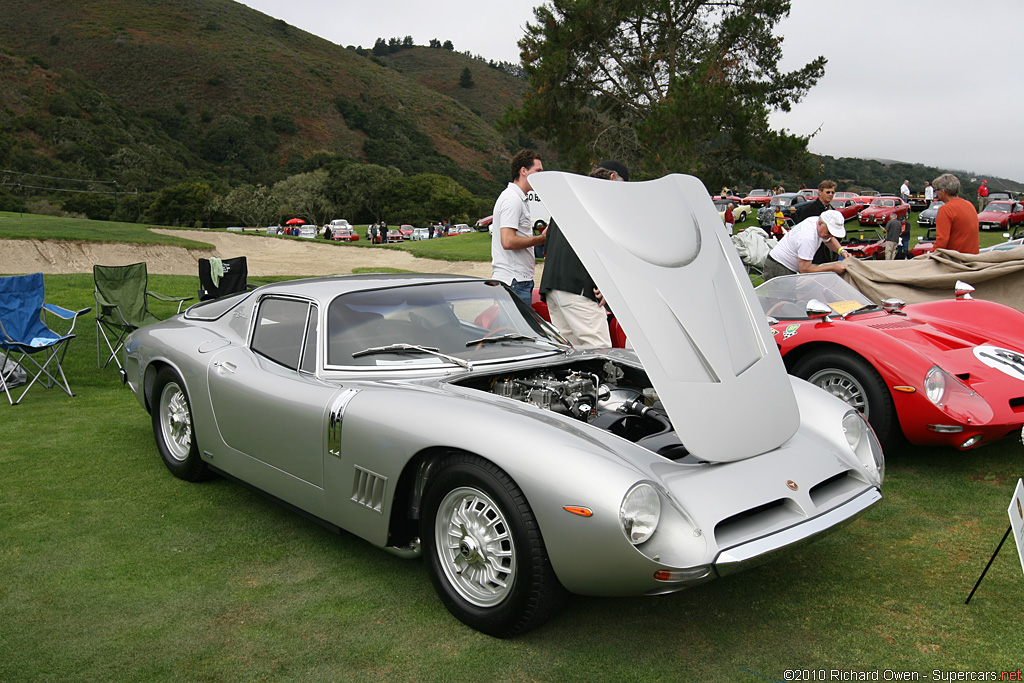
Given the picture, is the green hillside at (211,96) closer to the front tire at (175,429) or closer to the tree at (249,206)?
the tree at (249,206)

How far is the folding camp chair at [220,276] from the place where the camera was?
363 inches

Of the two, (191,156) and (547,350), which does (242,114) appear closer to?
(191,156)

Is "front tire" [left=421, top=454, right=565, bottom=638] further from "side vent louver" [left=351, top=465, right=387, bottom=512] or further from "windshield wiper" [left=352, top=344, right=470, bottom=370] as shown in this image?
"windshield wiper" [left=352, top=344, right=470, bottom=370]

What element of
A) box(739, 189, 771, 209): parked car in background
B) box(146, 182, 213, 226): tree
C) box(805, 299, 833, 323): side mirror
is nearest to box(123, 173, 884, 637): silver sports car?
box(805, 299, 833, 323): side mirror

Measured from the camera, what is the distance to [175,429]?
4.60 m

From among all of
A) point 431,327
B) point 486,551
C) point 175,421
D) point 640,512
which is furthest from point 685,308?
point 175,421

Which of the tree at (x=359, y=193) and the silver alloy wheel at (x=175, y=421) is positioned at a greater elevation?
the tree at (x=359, y=193)

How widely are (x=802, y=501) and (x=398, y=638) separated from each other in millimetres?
1563

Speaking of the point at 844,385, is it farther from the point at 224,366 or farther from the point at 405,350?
the point at 224,366

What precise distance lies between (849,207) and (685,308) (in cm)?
3540

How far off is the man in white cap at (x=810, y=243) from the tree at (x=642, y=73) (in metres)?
22.3

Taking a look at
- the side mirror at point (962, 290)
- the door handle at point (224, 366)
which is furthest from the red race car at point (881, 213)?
the door handle at point (224, 366)

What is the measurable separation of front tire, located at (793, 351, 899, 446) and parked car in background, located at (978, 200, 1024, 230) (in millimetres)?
30978

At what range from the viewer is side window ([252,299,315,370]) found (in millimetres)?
3787
